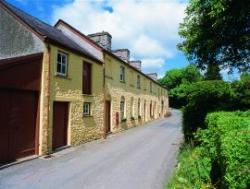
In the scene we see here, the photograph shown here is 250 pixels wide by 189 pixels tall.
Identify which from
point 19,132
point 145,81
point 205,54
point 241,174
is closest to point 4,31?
point 19,132

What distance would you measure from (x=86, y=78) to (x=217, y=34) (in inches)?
378

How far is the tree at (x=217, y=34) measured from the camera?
10.4m

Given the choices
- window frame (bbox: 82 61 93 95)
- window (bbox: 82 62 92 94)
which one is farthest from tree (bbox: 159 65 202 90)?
window (bbox: 82 62 92 94)

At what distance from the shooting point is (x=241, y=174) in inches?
164

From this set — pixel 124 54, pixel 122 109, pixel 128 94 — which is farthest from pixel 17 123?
pixel 124 54

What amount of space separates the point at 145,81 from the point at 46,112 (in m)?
23.6

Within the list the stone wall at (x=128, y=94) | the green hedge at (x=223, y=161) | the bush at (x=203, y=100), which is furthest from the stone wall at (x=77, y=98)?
the green hedge at (x=223, y=161)

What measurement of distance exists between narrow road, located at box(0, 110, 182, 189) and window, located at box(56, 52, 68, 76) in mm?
4300

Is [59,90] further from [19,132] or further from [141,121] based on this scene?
[141,121]

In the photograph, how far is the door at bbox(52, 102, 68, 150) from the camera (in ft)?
50.2

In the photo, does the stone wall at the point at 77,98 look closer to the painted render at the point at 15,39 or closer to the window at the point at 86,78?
the window at the point at 86,78

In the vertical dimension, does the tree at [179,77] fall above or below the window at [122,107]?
above

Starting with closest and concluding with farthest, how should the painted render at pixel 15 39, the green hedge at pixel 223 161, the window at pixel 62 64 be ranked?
1. the green hedge at pixel 223 161
2. the painted render at pixel 15 39
3. the window at pixel 62 64

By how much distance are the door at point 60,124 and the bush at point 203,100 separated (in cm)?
685
